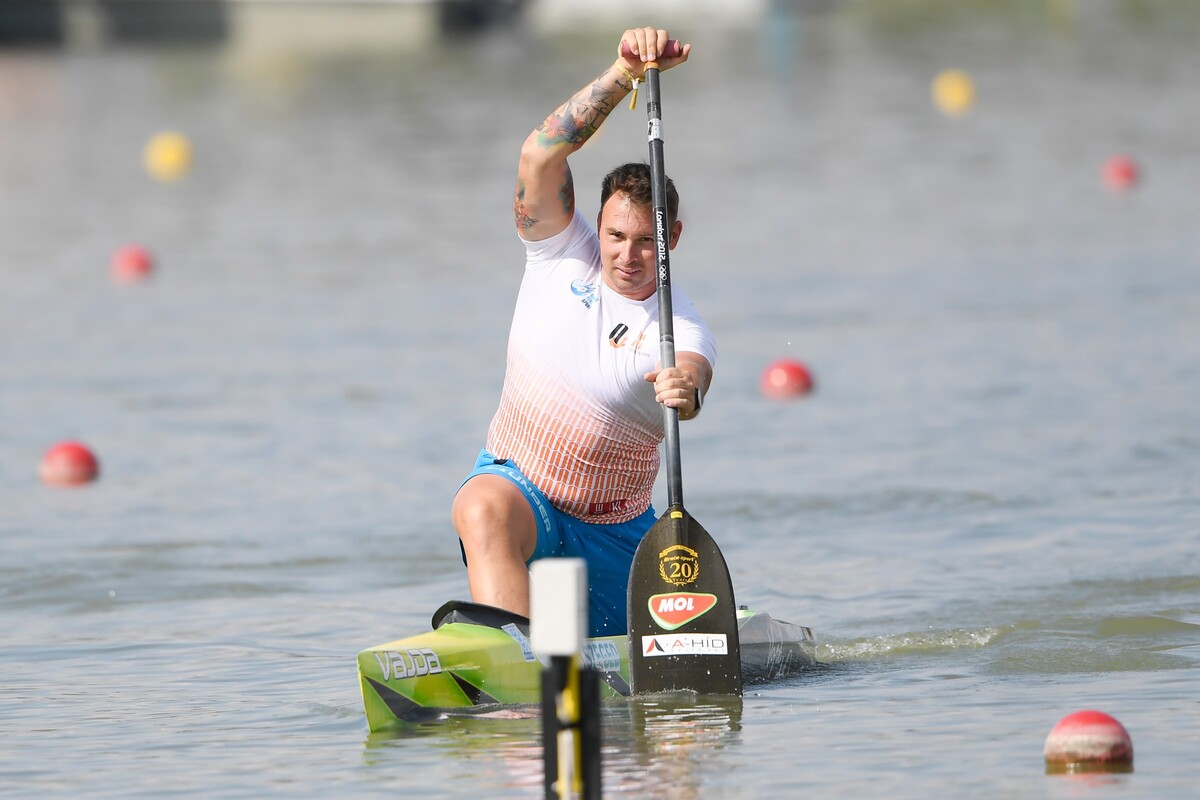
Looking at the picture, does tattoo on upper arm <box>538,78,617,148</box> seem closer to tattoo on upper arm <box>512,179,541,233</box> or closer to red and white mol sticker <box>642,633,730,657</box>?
tattoo on upper arm <box>512,179,541,233</box>

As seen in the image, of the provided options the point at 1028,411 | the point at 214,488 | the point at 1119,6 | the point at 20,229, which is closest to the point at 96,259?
A: the point at 20,229

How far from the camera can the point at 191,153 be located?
25516 mm

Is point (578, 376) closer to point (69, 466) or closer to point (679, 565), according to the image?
point (679, 565)

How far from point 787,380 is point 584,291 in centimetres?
600

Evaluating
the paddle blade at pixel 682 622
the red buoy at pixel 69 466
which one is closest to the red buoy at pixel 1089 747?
the paddle blade at pixel 682 622

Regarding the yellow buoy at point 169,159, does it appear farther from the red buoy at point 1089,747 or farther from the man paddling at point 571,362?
the red buoy at point 1089,747

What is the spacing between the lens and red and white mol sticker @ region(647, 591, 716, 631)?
21.1 feet

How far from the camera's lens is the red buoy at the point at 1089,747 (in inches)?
211

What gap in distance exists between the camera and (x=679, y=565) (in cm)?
648

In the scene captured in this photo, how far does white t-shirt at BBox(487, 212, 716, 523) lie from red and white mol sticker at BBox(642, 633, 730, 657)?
53 cm

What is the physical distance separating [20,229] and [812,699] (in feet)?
51.2

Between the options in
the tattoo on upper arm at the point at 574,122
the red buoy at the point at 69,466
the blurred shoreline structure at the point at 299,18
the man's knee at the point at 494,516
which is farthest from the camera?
the blurred shoreline structure at the point at 299,18

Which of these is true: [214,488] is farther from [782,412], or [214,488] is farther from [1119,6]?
[1119,6]

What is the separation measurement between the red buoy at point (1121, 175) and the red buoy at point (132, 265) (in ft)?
32.8
